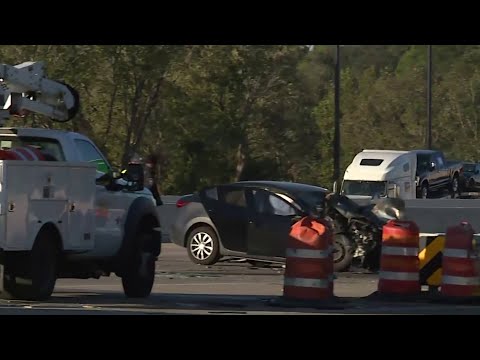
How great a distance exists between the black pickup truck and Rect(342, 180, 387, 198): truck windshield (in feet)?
13.3

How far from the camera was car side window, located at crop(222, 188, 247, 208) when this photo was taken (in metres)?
20.6

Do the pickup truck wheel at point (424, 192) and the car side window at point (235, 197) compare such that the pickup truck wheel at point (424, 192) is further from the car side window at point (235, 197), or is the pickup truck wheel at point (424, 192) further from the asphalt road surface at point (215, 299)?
the car side window at point (235, 197)

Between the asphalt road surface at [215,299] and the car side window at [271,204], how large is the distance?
107cm

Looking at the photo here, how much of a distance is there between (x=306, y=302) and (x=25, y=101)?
14.1 feet

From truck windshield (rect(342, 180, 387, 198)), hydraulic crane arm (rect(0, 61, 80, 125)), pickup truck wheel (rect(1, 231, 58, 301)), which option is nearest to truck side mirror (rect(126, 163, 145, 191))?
hydraulic crane arm (rect(0, 61, 80, 125))

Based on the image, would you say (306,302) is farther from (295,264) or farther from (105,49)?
(105,49)

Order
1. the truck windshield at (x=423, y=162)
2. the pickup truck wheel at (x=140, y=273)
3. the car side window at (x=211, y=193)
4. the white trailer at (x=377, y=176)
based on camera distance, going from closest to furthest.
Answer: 1. the pickup truck wheel at (x=140, y=273)
2. the car side window at (x=211, y=193)
3. the white trailer at (x=377, y=176)
4. the truck windshield at (x=423, y=162)

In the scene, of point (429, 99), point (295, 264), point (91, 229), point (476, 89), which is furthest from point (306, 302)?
point (476, 89)

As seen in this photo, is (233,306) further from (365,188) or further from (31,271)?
(365,188)

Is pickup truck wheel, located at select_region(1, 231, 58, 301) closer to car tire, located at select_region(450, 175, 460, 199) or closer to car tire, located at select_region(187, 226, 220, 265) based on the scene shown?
car tire, located at select_region(187, 226, 220, 265)

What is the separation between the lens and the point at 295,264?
14391 mm

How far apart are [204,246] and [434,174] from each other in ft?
87.3

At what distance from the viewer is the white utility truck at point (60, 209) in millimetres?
13328

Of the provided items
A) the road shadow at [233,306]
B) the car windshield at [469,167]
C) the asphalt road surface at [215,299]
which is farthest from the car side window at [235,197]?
the car windshield at [469,167]
